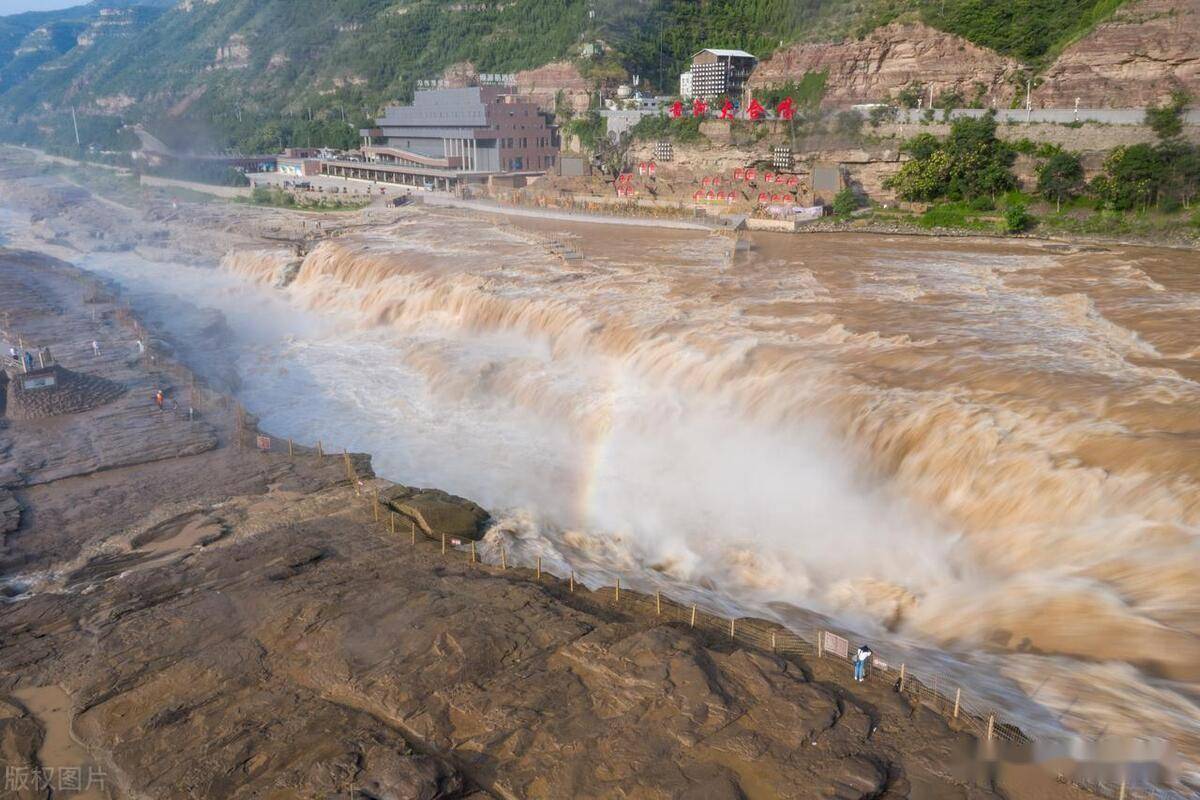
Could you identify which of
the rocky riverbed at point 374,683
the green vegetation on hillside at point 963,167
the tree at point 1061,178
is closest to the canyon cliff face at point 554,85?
the green vegetation on hillside at point 963,167

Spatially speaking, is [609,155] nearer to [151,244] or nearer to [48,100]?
[151,244]

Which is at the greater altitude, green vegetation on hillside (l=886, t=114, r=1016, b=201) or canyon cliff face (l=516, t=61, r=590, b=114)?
canyon cliff face (l=516, t=61, r=590, b=114)

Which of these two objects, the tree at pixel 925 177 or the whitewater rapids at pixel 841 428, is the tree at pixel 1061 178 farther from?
the whitewater rapids at pixel 841 428

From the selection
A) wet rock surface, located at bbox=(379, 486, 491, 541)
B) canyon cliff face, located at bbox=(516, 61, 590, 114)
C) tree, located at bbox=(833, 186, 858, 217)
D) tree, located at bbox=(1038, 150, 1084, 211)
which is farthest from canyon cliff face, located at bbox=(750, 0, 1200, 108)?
wet rock surface, located at bbox=(379, 486, 491, 541)

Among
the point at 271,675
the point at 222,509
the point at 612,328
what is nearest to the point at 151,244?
the point at 612,328

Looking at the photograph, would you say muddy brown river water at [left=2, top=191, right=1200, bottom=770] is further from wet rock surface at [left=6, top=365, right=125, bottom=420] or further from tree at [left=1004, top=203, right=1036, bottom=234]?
wet rock surface at [left=6, top=365, right=125, bottom=420]
